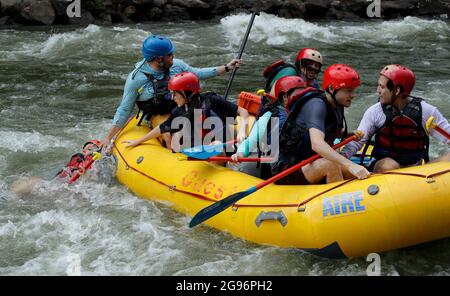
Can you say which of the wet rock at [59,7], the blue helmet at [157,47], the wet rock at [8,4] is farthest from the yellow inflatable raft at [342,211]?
the wet rock at [8,4]

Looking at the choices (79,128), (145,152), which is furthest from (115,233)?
(79,128)

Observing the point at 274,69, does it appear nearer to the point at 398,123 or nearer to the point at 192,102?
the point at 192,102

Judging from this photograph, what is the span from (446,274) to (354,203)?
0.81 metres

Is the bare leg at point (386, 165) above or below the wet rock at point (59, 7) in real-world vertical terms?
above

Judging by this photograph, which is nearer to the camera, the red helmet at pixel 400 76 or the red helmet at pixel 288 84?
the red helmet at pixel 400 76

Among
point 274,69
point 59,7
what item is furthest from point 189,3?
point 274,69

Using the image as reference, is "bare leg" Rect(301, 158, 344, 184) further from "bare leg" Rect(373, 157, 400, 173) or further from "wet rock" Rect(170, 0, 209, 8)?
"wet rock" Rect(170, 0, 209, 8)

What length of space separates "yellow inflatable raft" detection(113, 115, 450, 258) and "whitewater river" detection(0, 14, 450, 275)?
18 cm

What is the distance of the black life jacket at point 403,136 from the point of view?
4.30m

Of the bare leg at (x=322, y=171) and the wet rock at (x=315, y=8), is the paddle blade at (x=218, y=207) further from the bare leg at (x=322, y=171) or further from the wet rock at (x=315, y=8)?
the wet rock at (x=315, y=8)

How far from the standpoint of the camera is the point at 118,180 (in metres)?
5.94

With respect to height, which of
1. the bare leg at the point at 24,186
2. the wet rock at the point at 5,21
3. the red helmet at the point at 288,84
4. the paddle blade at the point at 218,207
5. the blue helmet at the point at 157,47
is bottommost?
the wet rock at the point at 5,21

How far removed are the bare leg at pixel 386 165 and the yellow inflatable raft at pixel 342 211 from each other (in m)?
0.32

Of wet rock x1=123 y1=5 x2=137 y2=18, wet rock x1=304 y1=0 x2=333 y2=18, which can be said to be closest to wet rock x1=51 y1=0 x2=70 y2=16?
wet rock x1=123 y1=5 x2=137 y2=18
